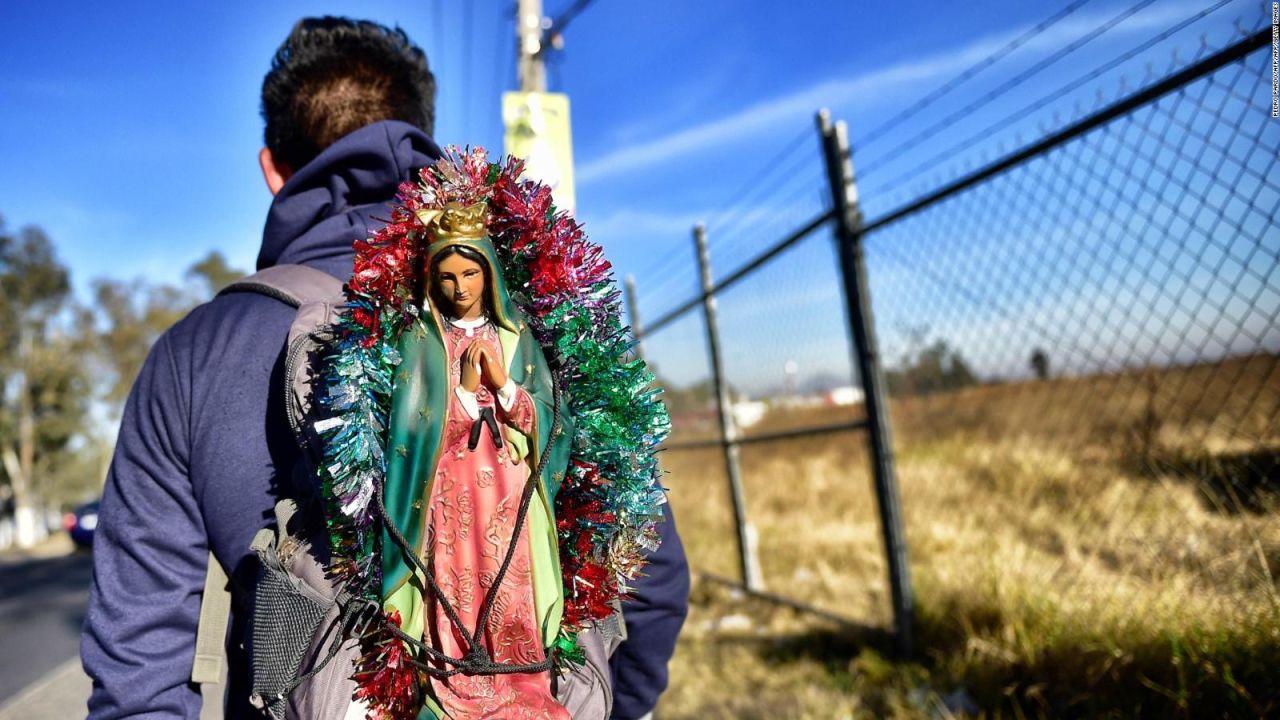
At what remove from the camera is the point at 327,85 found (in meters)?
1.56

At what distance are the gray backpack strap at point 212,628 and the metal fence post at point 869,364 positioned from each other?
9.88ft

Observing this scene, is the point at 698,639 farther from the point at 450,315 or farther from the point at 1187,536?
the point at 450,315

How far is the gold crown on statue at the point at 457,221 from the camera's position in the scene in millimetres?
1108

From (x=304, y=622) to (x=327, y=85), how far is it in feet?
3.25

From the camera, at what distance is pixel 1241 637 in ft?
7.72

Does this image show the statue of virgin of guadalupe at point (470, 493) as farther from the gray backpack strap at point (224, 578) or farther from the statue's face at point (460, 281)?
the gray backpack strap at point (224, 578)

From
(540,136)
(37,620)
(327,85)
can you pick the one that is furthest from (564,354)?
(37,620)

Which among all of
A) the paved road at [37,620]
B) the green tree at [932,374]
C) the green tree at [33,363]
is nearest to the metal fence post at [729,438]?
the green tree at [932,374]

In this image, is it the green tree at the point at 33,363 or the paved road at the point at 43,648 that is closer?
the paved road at the point at 43,648

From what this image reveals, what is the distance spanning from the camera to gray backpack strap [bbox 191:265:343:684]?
126 centimetres

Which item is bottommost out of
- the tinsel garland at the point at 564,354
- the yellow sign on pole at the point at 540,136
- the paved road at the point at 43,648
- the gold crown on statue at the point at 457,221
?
the paved road at the point at 43,648

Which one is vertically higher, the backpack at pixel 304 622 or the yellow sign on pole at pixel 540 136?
the yellow sign on pole at pixel 540 136

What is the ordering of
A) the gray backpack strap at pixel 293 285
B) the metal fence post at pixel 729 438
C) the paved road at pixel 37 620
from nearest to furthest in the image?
1. the gray backpack strap at pixel 293 285
2. the metal fence post at pixel 729 438
3. the paved road at pixel 37 620

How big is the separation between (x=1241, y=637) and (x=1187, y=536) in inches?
21.5
